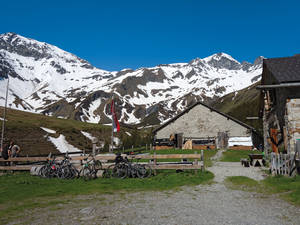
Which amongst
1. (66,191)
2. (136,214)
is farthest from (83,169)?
(136,214)

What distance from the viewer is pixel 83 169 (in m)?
13.4

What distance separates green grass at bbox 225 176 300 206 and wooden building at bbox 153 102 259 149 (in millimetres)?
26690

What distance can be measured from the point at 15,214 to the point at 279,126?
16.7 m

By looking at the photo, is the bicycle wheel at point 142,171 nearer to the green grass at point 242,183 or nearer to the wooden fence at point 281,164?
the green grass at point 242,183

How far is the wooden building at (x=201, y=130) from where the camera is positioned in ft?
125

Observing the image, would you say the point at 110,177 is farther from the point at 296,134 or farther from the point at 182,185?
the point at 296,134

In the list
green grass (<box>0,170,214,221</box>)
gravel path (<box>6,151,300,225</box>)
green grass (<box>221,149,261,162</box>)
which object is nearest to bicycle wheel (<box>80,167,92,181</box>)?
green grass (<box>0,170,214,221</box>)

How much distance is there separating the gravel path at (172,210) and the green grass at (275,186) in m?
0.72

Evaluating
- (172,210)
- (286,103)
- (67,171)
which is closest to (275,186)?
(172,210)

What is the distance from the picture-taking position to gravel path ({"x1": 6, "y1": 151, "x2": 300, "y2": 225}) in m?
6.15

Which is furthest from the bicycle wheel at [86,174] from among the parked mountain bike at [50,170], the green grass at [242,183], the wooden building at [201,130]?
the wooden building at [201,130]

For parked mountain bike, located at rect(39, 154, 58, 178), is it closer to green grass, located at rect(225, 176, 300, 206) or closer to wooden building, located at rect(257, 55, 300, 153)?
green grass, located at rect(225, 176, 300, 206)

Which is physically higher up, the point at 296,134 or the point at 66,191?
the point at 296,134

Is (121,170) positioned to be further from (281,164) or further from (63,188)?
(281,164)
